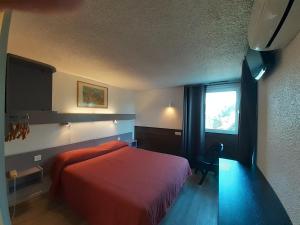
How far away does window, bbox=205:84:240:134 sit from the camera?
3.25 meters

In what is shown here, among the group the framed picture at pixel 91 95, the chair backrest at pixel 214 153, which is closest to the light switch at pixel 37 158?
the framed picture at pixel 91 95

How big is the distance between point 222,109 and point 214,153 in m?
1.13

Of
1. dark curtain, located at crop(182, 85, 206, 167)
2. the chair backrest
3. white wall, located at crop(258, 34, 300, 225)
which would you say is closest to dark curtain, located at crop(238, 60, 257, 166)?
white wall, located at crop(258, 34, 300, 225)

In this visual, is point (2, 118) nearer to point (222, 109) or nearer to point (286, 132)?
point (286, 132)

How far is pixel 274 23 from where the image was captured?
0.67m

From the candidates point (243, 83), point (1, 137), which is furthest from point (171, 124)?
point (1, 137)

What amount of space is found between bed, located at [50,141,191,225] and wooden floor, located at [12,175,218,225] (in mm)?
157

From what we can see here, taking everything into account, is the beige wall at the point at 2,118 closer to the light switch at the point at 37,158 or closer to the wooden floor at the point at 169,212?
the wooden floor at the point at 169,212

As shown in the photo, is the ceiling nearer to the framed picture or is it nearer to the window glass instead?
the framed picture

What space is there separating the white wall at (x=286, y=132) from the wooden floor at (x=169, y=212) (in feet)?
4.44

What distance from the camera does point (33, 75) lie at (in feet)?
4.95

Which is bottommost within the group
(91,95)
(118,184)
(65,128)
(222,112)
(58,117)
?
(118,184)

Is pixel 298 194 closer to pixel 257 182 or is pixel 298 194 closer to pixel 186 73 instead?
pixel 257 182

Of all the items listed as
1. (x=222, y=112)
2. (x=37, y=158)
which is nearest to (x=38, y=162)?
(x=37, y=158)
